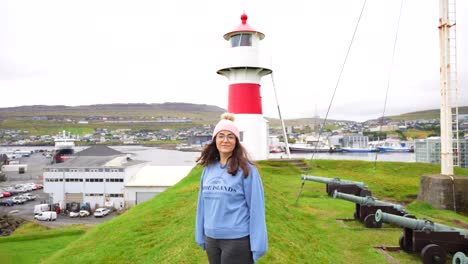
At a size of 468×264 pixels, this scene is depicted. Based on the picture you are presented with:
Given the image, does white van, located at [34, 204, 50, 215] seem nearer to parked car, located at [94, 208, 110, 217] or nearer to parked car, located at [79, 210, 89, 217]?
parked car, located at [79, 210, 89, 217]

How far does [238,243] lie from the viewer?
2.75 metres

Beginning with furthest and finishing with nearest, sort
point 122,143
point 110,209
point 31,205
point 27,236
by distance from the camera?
point 122,143, point 31,205, point 110,209, point 27,236

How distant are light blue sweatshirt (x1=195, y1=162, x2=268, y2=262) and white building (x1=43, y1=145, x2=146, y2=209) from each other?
1407 inches

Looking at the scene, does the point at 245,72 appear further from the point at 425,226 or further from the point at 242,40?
the point at 425,226

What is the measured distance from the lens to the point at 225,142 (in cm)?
291

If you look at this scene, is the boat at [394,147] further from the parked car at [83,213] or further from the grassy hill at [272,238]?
the grassy hill at [272,238]

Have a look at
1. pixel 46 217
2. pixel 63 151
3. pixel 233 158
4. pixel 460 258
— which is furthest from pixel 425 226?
pixel 63 151

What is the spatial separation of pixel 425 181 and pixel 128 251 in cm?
941

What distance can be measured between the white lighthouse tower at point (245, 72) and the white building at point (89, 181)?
24431 millimetres

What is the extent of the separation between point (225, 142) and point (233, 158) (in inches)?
6.4

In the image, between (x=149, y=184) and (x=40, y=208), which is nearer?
(x=149, y=184)

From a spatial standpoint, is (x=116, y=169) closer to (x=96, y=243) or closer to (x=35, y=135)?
(x=96, y=243)

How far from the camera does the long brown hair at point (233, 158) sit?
9.07 ft

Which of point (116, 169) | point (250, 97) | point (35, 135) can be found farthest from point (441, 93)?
point (35, 135)
